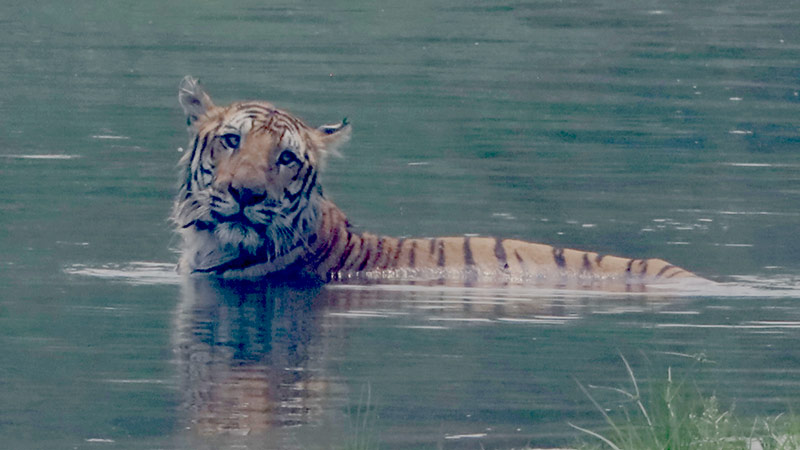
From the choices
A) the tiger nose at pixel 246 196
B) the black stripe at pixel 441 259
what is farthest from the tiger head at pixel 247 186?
the black stripe at pixel 441 259

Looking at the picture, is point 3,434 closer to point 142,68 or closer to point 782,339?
point 782,339

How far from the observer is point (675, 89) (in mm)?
17500

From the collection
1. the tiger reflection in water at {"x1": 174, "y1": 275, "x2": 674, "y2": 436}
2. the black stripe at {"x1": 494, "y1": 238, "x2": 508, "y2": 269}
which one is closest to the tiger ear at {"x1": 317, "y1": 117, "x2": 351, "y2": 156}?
the tiger reflection in water at {"x1": 174, "y1": 275, "x2": 674, "y2": 436}

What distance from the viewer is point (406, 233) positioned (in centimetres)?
1012

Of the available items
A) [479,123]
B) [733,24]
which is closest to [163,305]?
[479,123]

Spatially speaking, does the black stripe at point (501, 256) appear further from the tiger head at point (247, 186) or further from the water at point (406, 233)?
the tiger head at point (247, 186)

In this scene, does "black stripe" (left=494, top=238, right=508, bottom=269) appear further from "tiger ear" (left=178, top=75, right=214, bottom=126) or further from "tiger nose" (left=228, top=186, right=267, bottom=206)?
"tiger ear" (left=178, top=75, right=214, bottom=126)

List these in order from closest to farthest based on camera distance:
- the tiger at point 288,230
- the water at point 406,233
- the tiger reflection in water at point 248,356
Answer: the tiger reflection in water at point 248,356, the water at point 406,233, the tiger at point 288,230

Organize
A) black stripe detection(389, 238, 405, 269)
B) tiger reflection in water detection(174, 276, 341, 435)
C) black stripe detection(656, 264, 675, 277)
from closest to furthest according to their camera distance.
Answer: tiger reflection in water detection(174, 276, 341, 435) → black stripe detection(389, 238, 405, 269) → black stripe detection(656, 264, 675, 277)

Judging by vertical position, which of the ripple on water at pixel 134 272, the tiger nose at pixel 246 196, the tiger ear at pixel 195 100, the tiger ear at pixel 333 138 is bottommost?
the ripple on water at pixel 134 272

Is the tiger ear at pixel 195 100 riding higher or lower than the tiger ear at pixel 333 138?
higher

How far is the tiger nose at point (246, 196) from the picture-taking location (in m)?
8.24

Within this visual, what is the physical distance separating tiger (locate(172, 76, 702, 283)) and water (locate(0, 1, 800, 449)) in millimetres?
178

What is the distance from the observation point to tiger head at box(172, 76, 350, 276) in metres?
8.34
